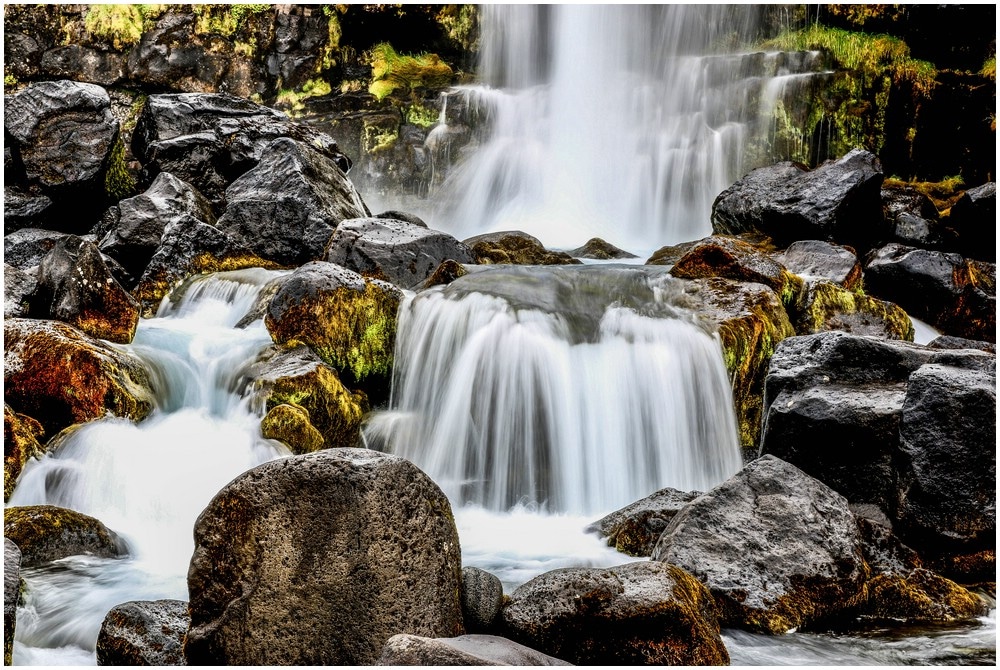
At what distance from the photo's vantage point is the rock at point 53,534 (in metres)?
4.52

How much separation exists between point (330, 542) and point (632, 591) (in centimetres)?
126

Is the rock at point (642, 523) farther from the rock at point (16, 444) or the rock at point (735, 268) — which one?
the rock at point (16, 444)

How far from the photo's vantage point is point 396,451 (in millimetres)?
6637

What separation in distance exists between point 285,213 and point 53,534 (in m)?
5.76

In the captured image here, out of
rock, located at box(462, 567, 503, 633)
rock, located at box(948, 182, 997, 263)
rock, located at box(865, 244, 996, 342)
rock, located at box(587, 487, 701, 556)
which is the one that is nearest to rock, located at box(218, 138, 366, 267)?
rock, located at box(587, 487, 701, 556)

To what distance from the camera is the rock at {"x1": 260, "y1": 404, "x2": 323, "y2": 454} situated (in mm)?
6164

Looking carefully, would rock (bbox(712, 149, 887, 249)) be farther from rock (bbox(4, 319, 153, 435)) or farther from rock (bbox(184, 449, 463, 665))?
rock (bbox(184, 449, 463, 665))

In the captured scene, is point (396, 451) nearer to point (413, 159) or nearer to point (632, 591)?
point (632, 591)

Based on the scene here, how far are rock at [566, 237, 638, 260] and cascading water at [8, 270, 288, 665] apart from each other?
5.06 metres

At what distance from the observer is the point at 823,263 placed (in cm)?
877

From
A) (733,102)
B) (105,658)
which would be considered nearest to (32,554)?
(105,658)

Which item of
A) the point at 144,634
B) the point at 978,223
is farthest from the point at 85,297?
the point at 978,223

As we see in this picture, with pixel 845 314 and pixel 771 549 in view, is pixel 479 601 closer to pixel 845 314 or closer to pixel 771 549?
pixel 771 549

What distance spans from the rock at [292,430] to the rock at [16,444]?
1.52 m
